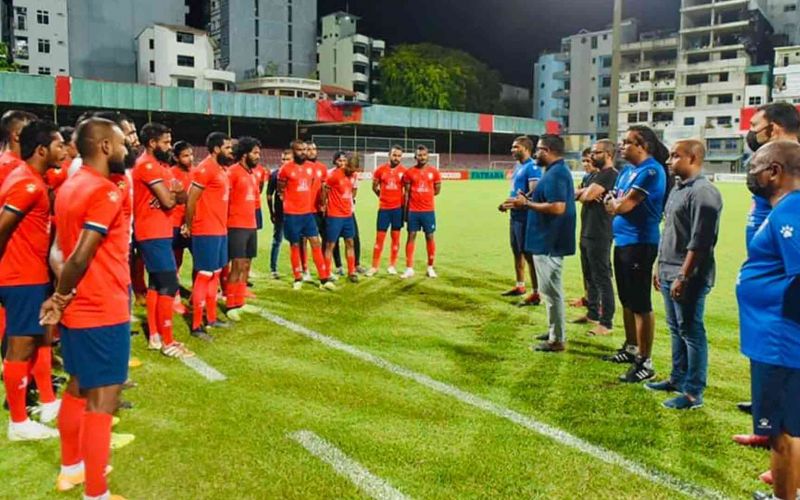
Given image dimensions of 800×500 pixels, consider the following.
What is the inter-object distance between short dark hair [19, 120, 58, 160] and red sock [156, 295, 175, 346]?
2.29m


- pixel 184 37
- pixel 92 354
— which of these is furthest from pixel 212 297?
pixel 184 37

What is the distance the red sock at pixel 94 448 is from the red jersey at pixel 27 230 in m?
1.50

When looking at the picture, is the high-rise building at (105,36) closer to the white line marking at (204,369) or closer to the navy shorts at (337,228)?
the navy shorts at (337,228)

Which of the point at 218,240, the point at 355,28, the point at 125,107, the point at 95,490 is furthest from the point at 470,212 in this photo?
the point at 355,28

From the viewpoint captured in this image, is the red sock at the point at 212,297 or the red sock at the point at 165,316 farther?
the red sock at the point at 212,297

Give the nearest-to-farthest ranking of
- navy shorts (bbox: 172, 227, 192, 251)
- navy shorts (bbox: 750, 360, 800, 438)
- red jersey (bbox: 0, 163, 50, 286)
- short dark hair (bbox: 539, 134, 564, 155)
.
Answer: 1. navy shorts (bbox: 750, 360, 800, 438)
2. red jersey (bbox: 0, 163, 50, 286)
3. short dark hair (bbox: 539, 134, 564, 155)
4. navy shorts (bbox: 172, 227, 192, 251)

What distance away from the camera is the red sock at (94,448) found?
330 centimetres

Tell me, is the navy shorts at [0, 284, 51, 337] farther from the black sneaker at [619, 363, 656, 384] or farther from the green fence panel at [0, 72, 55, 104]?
the green fence panel at [0, 72, 55, 104]

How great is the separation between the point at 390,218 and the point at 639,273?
6.43m

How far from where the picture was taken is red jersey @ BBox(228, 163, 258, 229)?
25.7 feet

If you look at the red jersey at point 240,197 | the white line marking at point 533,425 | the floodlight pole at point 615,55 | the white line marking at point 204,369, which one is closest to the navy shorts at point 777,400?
the white line marking at point 533,425

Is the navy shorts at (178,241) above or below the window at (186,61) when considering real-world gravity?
below

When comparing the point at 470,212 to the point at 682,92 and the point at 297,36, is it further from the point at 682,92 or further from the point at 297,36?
the point at 297,36

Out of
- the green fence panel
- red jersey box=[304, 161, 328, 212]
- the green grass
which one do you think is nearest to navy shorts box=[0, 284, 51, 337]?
the green grass
